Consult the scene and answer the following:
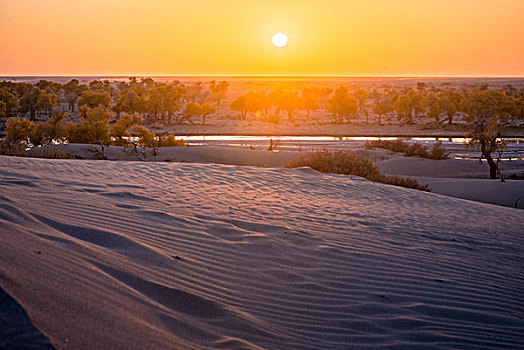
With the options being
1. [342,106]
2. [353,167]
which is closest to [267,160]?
[353,167]

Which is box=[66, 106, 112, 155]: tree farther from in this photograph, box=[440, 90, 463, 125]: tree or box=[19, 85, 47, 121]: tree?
box=[440, 90, 463, 125]: tree

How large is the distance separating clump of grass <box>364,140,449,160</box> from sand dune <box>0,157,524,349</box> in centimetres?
2210

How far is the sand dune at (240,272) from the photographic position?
2934mm

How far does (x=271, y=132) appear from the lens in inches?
2245

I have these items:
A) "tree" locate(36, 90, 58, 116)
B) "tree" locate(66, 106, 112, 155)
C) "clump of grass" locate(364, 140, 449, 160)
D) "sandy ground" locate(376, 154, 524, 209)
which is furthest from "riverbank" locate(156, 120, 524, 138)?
"sandy ground" locate(376, 154, 524, 209)

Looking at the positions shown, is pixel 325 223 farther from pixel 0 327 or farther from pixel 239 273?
pixel 0 327

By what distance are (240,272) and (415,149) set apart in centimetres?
2870

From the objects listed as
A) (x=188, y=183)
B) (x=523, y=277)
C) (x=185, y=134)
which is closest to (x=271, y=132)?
(x=185, y=134)

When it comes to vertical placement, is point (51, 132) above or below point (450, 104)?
below

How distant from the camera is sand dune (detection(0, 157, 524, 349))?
9.62 feet

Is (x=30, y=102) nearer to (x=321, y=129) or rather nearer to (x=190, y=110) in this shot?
(x=190, y=110)

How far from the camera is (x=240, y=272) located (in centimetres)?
432

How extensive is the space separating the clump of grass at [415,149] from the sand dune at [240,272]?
22.1m

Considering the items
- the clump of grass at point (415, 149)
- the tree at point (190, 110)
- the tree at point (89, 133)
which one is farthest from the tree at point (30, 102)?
the clump of grass at point (415, 149)
